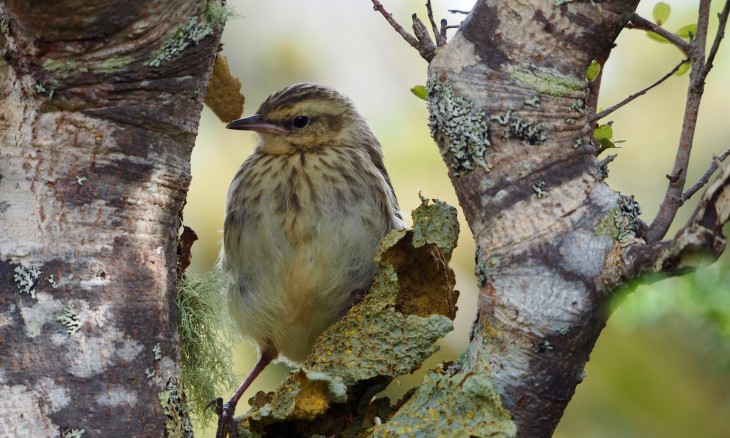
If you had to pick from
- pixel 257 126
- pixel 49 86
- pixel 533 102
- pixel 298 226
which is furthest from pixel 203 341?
pixel 533 102

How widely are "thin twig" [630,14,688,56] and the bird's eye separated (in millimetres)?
2039

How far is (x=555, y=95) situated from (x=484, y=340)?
2.44ft

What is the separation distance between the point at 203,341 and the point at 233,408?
32 centimetres

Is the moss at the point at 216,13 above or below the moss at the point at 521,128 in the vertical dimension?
above

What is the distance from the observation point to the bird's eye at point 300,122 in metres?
4.62

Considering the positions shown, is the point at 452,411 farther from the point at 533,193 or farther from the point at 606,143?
the point at 606,143

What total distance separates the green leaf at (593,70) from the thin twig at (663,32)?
8.1 inches

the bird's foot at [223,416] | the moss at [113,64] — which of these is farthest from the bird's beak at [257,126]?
the moss at [113,64]

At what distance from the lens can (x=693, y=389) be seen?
11.8ft

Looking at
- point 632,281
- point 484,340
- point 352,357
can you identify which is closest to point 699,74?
point 632,281

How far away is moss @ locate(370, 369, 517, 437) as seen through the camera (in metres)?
2.46

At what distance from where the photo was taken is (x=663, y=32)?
2791mm

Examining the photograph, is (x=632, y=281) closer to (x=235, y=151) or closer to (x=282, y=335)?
(x=282, y=335)

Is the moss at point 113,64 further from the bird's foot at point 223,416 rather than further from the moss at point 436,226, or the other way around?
the bird's foot at point 223,416
